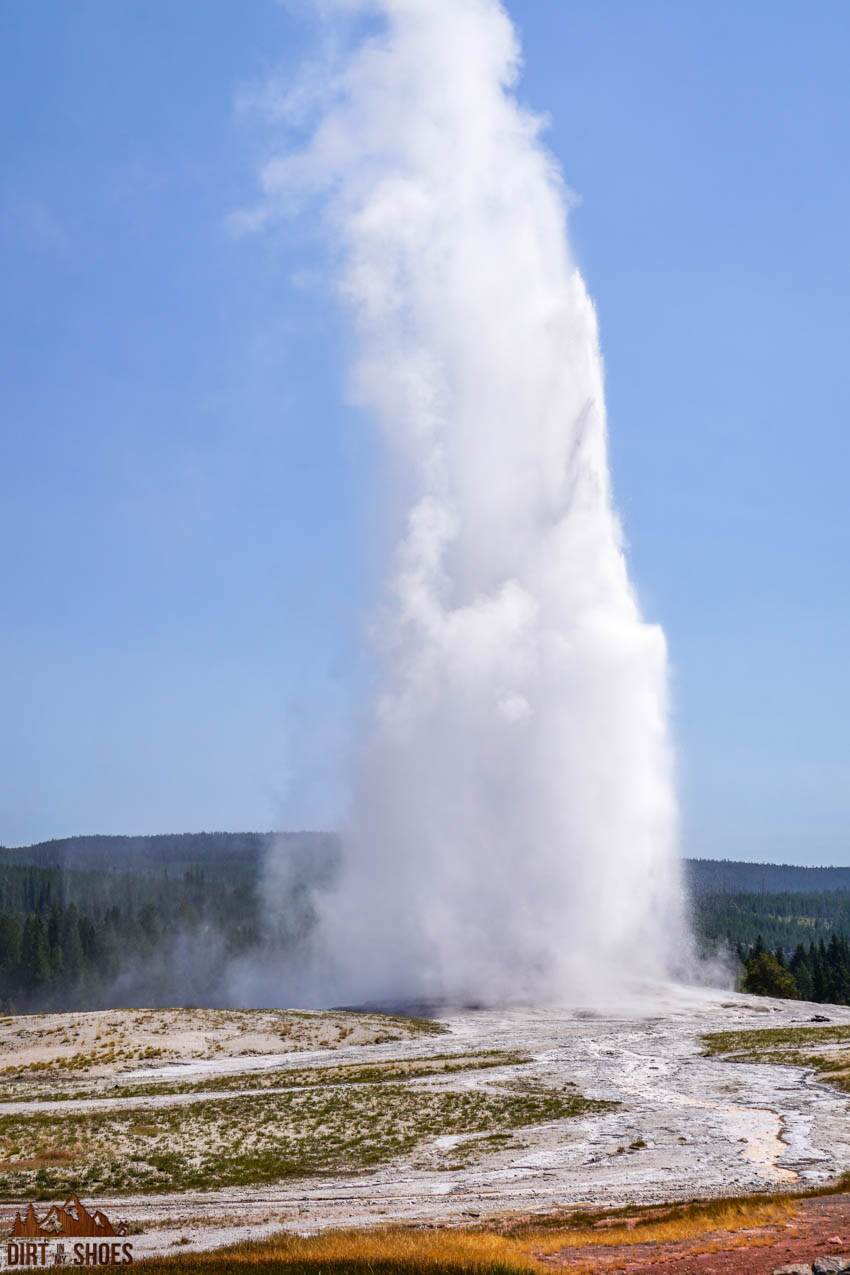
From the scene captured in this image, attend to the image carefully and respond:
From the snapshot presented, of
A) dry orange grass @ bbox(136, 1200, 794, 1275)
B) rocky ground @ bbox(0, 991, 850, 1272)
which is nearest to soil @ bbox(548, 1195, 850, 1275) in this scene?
dry orange grass @ bbox(136, 1200, 794, 1275)

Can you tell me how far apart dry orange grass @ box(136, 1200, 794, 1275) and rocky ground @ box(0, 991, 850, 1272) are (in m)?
1.57

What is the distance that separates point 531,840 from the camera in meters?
100

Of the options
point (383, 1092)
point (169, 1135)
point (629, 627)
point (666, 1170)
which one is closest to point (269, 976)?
point (629, 627)

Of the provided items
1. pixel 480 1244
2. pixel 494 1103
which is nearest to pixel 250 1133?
pixel 494 1103

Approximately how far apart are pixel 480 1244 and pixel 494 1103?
24473 mm

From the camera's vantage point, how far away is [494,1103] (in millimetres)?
43406

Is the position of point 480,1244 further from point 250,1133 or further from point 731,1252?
point 250,1133

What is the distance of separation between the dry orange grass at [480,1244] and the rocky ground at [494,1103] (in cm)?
157

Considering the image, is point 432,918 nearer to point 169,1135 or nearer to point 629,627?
point 629,627

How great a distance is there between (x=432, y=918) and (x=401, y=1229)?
77.9m

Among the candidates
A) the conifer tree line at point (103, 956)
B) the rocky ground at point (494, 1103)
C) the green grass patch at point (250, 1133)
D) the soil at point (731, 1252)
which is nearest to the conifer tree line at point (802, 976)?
the rocky ground at point (494, 1103)

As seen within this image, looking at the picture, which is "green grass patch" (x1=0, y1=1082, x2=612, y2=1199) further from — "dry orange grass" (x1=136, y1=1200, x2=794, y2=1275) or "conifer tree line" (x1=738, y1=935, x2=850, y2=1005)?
"conifer tree line" (x1=738, y1=935, x2=850, y2=1005)

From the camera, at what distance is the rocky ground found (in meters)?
27.0

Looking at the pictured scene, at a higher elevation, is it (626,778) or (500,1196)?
(626,778)
